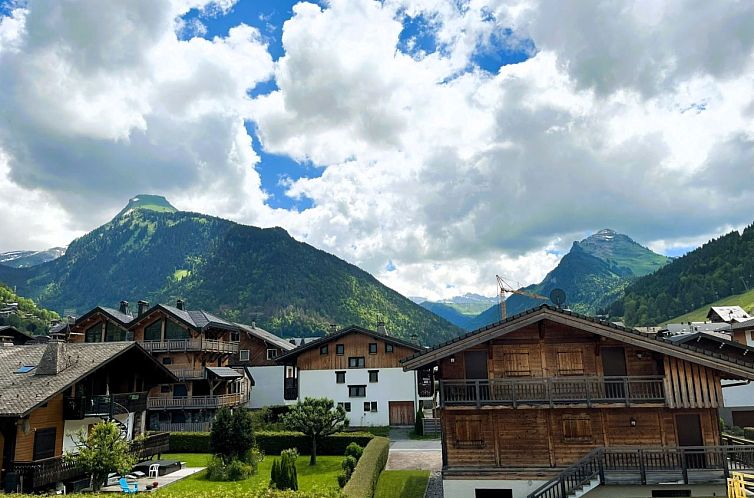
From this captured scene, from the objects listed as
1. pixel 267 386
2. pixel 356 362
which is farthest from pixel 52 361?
pixel 267 386

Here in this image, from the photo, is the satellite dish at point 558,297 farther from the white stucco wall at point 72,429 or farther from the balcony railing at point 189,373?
the balcony railing at point 189,373

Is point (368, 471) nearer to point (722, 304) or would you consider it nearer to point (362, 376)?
point (362, 376)

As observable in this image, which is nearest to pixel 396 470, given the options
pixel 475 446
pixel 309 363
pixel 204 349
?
pixel 475 446

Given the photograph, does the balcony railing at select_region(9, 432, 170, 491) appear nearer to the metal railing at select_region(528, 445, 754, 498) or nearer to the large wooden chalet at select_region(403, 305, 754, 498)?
the large wooden chalet at select_region(403, 305, 754, 498)

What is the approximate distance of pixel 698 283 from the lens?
163 m

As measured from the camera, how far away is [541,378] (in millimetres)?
23188

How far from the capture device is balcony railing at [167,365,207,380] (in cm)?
5088

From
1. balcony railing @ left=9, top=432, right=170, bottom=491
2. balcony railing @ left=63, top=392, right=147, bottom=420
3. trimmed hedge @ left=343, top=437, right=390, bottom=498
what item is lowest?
trimmed hedge @ left=343, top=437, right=390, bottom=498

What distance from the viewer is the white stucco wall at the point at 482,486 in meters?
22.6

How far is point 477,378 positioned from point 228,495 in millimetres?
12630

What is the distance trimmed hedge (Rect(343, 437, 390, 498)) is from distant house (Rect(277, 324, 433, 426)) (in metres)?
16.7

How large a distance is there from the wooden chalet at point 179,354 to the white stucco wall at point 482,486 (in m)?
32.0

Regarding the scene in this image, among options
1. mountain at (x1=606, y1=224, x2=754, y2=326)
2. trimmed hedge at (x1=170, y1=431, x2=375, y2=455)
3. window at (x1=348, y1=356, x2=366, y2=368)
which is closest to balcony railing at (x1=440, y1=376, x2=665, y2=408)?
trimmed hedge at (x1=170, y1=431, x2=375, y2=455)

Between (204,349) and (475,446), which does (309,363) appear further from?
(475,446)
